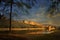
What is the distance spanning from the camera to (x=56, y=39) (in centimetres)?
347

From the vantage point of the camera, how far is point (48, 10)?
352cm

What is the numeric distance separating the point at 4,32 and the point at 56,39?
893 mm

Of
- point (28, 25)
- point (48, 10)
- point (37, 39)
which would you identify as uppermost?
point (48, 10)

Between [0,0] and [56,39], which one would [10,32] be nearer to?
[0,0]

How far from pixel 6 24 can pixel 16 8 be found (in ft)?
1.07

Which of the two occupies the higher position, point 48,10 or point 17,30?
point 48,10

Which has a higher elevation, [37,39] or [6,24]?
[6,24]

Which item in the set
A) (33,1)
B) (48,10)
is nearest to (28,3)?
(33,1)

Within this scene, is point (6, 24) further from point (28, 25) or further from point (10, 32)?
point (28, 25)

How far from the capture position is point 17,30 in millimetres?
3500

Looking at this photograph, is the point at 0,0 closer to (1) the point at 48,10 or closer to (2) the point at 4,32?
(2) the point at 4,32

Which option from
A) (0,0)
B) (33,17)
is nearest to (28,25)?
(33,17)

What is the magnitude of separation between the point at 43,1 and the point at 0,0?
29.2 inches

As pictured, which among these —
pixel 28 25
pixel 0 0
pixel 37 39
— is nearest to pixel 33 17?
pixel 28 25
